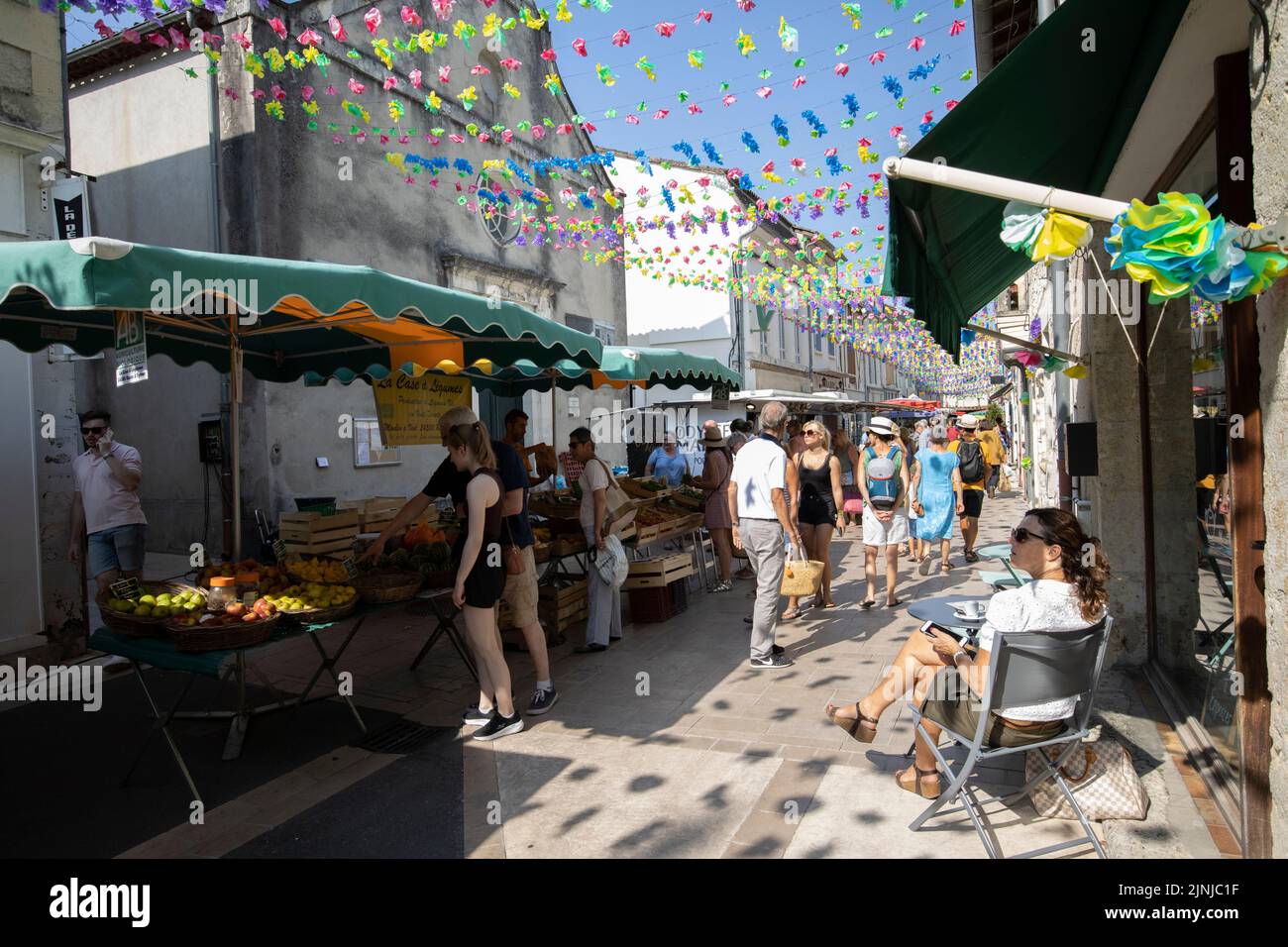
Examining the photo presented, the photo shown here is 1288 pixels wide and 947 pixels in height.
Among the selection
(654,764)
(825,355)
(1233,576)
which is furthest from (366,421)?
(825,355)

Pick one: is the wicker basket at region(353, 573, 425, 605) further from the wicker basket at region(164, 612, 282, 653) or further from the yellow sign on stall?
the yellow sign on stall

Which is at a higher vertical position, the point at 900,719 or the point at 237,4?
the point at 237,4

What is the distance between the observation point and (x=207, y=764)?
4.36 metres

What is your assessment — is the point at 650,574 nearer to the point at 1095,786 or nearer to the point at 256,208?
the point at 1095,786

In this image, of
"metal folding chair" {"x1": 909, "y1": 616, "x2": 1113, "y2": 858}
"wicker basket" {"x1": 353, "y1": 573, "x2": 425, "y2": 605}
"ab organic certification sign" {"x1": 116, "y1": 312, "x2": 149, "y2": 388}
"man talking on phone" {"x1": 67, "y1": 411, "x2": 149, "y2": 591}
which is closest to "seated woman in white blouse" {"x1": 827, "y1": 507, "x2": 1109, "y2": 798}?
"metal folding chair" {"x1": 909, "y1": 616, "x2": 1113, "y2": 858}

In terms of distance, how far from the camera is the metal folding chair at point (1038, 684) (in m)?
3.01

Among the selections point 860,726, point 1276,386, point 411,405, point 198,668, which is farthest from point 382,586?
point 1276,386

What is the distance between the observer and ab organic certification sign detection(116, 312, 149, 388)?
3953 millimetres

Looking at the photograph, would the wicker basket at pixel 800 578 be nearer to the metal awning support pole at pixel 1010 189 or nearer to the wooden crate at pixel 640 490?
the wooden crate at pixel 640 490

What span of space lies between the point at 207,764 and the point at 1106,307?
629 centimetres

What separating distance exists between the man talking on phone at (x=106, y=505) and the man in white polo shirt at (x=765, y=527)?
16.0 feet

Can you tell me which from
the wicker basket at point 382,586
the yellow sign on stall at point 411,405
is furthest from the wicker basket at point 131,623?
the yellow sign on stall at point 411,405

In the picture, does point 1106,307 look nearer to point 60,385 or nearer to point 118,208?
point 60,385

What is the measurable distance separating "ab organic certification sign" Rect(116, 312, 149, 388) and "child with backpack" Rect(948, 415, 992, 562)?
838cm
